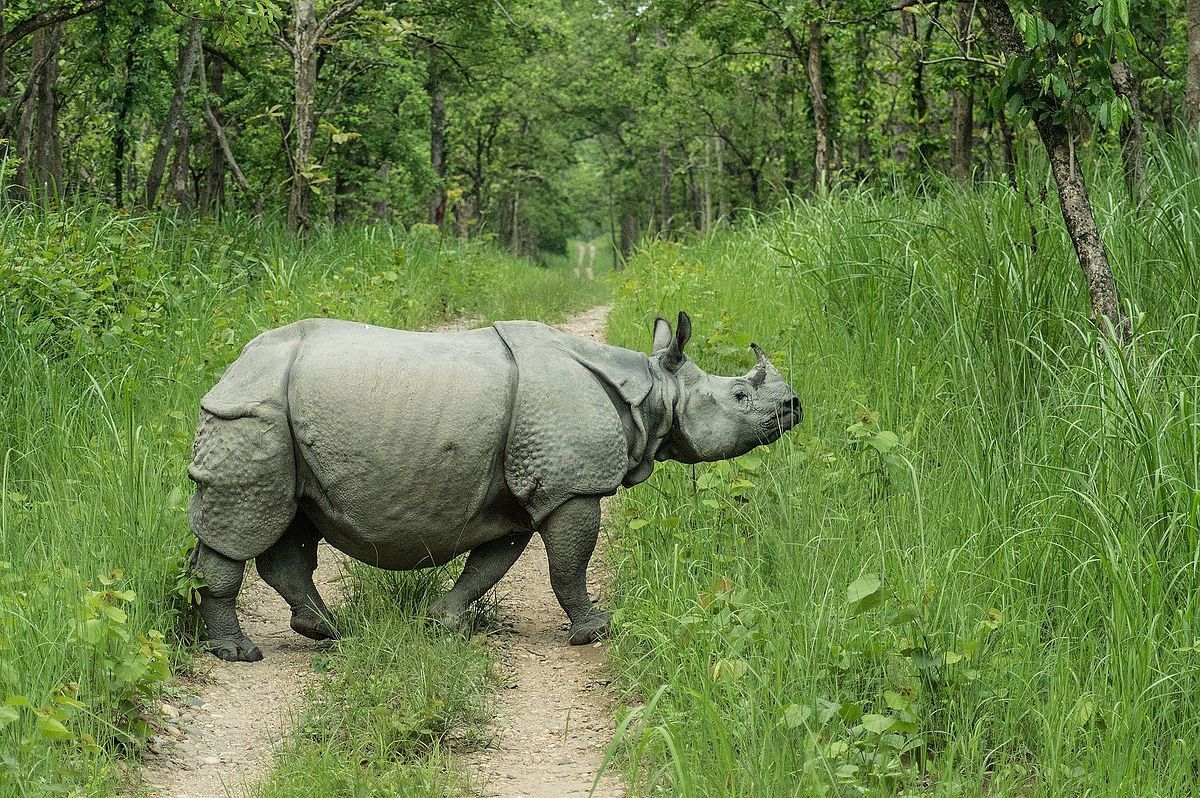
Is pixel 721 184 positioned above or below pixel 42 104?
below

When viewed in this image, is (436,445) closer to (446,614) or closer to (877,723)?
(446,614)

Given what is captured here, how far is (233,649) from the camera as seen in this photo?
5.06 m

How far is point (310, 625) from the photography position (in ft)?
17.0

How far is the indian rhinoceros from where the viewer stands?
191 inches

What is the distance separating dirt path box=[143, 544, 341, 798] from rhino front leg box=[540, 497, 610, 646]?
40.9 inches

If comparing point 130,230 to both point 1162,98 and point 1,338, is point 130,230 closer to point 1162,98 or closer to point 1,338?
point 1,338

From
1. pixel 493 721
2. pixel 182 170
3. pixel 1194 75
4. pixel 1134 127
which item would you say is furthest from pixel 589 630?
pixel 182 170

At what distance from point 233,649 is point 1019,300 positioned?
150 inches

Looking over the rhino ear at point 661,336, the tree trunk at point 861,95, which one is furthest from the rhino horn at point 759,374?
the tree trunk at point 861,95

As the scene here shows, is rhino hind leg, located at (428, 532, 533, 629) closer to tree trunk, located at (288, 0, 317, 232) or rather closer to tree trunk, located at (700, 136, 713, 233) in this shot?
tree trunk, located at (288, 0, 317, 232)

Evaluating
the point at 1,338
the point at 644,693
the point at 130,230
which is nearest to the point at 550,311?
the point at 130,230

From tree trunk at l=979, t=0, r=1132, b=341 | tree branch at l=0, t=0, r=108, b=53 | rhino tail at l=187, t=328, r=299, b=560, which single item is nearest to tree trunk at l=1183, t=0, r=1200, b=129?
tree trunk at l=979, t=0, r=1132, b=341

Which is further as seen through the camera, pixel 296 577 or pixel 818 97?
pixel 818 97

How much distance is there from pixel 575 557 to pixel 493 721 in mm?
886
